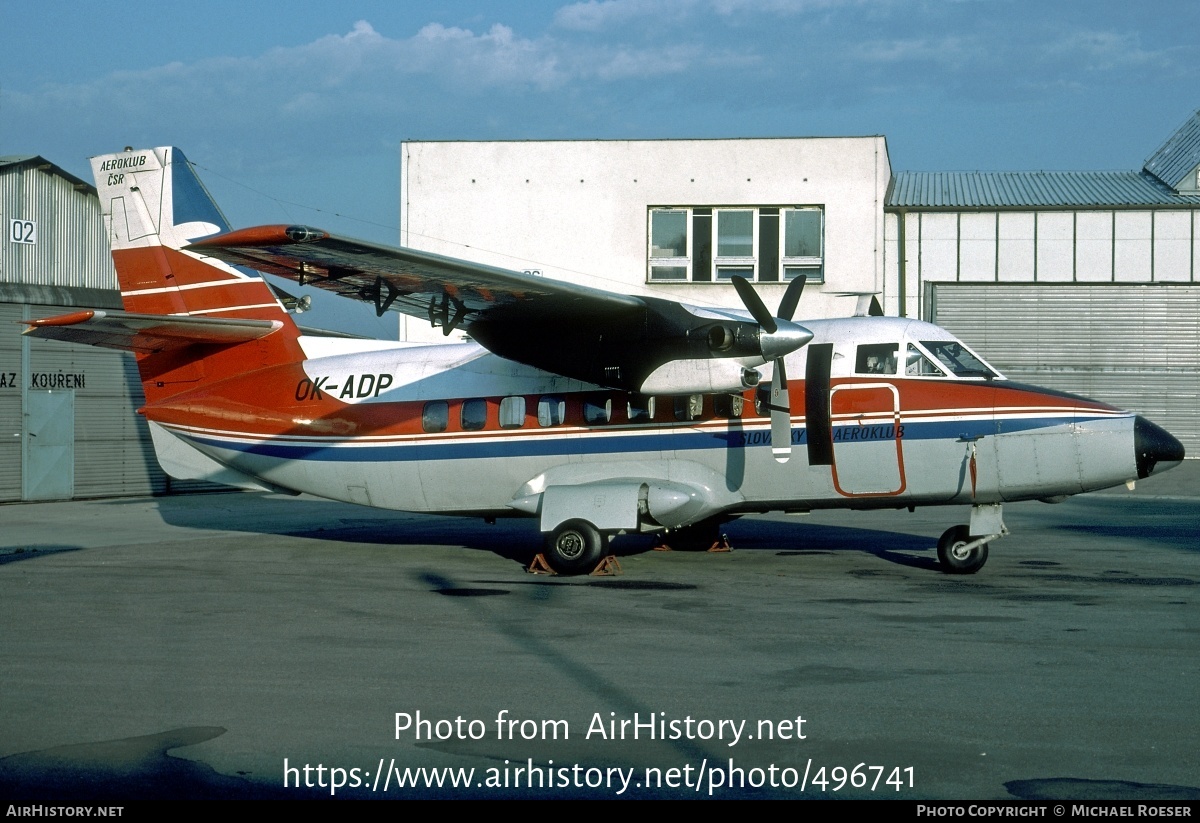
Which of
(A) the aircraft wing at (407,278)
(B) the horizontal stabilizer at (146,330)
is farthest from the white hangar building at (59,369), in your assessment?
(A) the aircraft wing at (407,278)

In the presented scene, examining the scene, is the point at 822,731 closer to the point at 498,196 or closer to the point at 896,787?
the point at 896,787

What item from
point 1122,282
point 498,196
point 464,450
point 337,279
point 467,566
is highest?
point 498,196

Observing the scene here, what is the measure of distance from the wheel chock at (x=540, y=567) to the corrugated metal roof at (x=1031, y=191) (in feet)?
80.8

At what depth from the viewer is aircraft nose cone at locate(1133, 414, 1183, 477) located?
14102 mm

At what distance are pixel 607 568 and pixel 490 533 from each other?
5749 millimetres

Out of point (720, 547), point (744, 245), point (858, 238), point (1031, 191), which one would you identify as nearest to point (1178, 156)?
point (1031, 191)

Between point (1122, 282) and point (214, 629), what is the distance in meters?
33.6

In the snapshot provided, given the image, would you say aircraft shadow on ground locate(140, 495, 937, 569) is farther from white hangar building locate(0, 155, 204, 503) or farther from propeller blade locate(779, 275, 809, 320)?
propeller blade locate(779, 275, 809, 320)

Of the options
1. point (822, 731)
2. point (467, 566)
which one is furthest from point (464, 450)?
point (822, 731)

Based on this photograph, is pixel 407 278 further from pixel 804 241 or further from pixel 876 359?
pixel 804 241

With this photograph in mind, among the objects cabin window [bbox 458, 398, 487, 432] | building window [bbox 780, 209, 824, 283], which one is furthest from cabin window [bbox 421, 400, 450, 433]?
building window [bbox 780, 209, 824, 283]

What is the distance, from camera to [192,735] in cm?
739

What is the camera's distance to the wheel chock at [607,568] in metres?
15.6

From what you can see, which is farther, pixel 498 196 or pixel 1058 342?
pixel 1058 342
